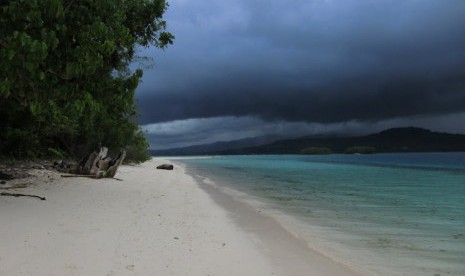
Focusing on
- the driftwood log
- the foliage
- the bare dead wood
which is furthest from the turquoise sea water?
the bare dead wood

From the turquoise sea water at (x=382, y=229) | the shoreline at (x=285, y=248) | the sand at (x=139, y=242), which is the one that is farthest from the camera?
the turquoise sea water at (x=382, y=229)

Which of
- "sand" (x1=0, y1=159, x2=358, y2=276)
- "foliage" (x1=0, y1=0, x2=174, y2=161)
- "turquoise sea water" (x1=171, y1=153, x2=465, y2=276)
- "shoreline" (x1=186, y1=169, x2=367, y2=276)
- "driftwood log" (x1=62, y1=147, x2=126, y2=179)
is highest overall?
"foliage" (x1=0, y1=0, x2=174, y2=161)

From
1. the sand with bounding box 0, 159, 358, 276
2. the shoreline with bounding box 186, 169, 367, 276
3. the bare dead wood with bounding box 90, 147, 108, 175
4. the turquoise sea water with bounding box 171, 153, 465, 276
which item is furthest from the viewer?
the bare dead wood with bounding box 90, 147, 108, 175

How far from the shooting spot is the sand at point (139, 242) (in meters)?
5.92

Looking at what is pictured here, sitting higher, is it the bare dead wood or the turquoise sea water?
the bare dead wood

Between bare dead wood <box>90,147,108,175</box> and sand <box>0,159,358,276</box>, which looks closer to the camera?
sand <box>0,159,358,276</box>

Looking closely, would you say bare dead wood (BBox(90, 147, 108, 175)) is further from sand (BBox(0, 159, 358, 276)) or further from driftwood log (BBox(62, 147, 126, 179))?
sand (BBox(0, 159, 358, 276))

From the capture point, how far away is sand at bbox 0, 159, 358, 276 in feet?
19.4

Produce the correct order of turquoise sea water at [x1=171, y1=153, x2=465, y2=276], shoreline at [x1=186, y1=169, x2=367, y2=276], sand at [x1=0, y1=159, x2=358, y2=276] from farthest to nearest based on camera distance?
turquoise sea water at [x1=171, y1=153, x2=465, y2=276] < shoreline at [x1=186, y1=169, x2=367, y2=276] < sand at [x1=0, y1=159, x2=358, y2=276]

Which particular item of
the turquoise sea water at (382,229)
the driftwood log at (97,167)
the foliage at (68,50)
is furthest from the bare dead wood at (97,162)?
the turquoise sea water at (382,229)

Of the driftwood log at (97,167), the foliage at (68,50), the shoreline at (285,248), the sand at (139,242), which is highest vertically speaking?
the foliage at (68,50)

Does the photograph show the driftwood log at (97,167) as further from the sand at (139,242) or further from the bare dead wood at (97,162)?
the sand at (139,242)

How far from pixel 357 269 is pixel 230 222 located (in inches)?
168

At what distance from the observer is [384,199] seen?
18.8 metres
